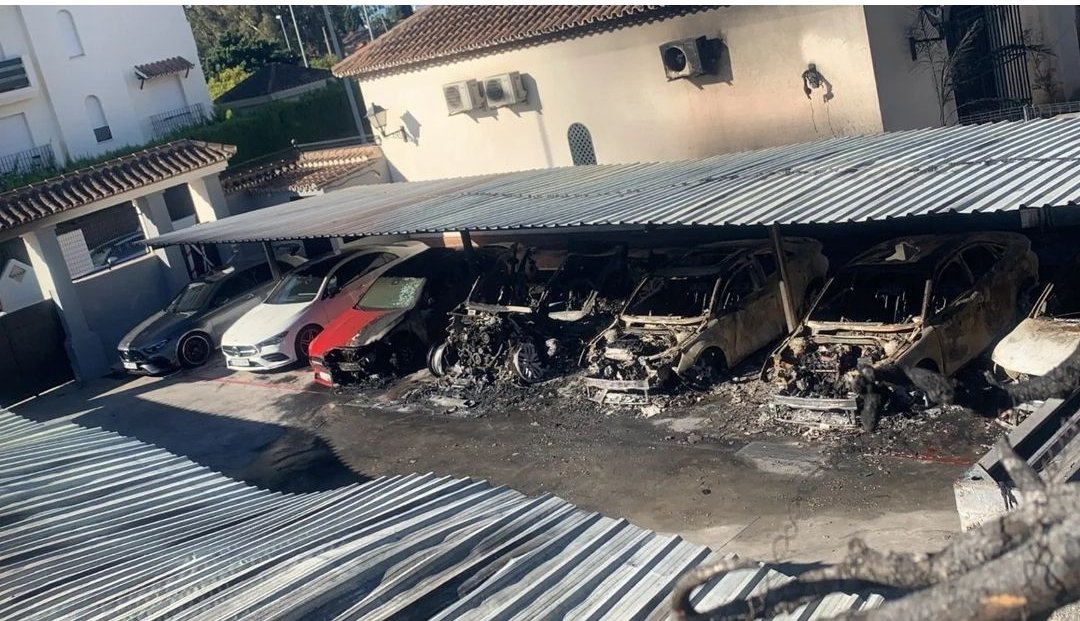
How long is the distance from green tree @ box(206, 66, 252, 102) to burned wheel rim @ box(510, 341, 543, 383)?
38247mm

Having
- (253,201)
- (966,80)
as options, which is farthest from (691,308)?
(253,201)

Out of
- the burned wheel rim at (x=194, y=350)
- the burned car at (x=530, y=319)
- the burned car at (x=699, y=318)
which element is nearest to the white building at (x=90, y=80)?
the burned wheel rim at (x=194, y=350)

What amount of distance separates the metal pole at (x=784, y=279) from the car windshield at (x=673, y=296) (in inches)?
35.5

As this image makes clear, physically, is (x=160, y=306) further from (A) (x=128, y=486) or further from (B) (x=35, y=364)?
(A) (x=128, y=486)

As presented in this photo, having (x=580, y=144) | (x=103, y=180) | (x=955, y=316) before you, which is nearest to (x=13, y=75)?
(x=103, y=180)

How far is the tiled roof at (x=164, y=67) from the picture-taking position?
40469 millimetres

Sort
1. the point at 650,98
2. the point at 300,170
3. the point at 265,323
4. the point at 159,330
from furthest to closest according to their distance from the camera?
the point at 300,170 < the point at 159,330 < the point at 650,98 < the point at 265,323

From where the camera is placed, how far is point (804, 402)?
10.9 m

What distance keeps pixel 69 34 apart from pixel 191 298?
22442 mm

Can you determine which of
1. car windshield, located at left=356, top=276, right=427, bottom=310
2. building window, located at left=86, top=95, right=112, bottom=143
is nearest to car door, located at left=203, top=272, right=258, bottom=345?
car windshield, located at left=356, top=276, right=427, bottom=310

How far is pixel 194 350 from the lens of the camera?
21.0 metres

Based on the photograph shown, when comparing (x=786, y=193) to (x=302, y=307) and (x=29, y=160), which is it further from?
(x=29, y=160)

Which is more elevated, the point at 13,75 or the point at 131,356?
the point at 13,75

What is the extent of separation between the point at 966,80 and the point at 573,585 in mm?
16061
